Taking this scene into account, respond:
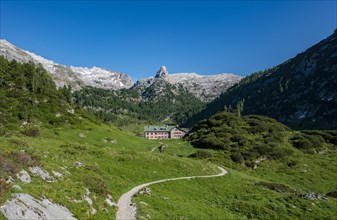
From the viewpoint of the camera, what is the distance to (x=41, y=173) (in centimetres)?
2608

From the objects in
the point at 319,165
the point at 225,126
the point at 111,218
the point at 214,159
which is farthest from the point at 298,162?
the point at 111,218

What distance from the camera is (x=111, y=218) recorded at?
920 inches

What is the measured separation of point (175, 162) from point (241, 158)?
29.6m

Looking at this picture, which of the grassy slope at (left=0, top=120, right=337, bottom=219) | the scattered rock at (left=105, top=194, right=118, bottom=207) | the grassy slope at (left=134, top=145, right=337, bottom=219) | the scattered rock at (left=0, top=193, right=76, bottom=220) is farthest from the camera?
the grassy slope at (left=134, top=145, right=337, bottom=219)

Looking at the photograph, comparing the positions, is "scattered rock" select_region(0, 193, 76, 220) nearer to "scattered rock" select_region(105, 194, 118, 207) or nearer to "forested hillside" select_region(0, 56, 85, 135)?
"scattered rock" select_region(105, 194, 118, 207)

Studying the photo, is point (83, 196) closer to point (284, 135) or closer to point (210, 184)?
point (210, 184)

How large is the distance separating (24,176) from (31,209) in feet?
23.5

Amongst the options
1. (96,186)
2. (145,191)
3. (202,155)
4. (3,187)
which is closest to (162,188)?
(145,191)

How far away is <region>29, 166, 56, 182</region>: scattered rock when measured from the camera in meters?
25.6

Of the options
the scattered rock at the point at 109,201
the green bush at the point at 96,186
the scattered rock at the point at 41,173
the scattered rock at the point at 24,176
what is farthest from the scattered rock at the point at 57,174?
the scattered rock at the point at 109,201

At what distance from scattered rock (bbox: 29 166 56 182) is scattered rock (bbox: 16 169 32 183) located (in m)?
1.13

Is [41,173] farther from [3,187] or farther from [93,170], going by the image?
[93,170]

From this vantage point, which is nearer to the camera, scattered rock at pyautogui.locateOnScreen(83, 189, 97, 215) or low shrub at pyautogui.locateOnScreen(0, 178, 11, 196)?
low shrub at pyautogui.locateOnScreen(0, 178, 11, 196)

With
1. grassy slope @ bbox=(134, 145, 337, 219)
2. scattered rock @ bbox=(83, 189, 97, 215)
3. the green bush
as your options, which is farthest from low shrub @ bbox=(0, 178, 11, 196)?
grassy slope @ bbox=(134, 145, 337, 219)
